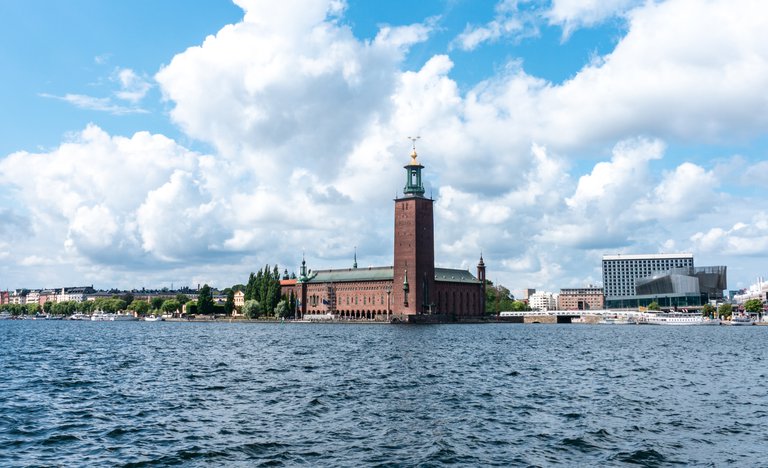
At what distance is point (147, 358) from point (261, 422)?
26559 millimetres

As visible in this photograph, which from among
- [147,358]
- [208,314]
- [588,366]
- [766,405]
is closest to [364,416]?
[766,405]

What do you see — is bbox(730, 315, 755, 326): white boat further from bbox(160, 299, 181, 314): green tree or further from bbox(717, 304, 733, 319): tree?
bbox(160, 299, 181, 314): green tree

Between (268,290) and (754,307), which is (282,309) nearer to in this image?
(268,290)

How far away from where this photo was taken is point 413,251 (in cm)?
13638

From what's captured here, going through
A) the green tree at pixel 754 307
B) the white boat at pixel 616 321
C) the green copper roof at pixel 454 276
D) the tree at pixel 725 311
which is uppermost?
the green copper roof at pixel 454 276

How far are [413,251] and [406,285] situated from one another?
22.0 ft

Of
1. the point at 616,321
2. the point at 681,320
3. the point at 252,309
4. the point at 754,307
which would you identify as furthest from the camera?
the point at 616,321

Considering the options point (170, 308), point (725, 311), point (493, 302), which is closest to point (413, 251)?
point (493, 302)

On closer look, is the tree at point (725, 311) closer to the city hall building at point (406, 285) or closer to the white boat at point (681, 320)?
the white boat at point (681, 320)

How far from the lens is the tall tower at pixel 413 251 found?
135625 mm

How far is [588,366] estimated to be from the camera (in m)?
40.5

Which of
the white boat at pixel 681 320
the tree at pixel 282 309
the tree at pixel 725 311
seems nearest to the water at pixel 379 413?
the tree at pixel 282 309

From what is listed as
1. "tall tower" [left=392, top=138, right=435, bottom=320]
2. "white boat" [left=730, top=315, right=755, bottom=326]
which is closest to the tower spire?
"tall tower" [left=392, top=138, right=435, bottom=320]

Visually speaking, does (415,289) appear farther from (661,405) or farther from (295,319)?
(661,405)
